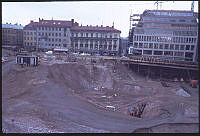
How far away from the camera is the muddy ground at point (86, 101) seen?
23.1 ft

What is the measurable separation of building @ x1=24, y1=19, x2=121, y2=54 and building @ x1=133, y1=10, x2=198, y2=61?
3006mm

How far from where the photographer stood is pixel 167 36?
2348 centimetres

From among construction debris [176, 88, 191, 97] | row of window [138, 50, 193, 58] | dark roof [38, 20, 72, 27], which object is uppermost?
dark roof [38, 20, 72, 27]

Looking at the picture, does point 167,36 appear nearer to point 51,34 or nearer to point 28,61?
point 51,34

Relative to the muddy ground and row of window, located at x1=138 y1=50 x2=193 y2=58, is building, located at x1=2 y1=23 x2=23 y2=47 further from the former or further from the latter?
row of window, located at x1=138 y1=50 x2=193 y2=58

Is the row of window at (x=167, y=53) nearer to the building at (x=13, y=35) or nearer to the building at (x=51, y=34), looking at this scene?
the building at (x=51, y=34)

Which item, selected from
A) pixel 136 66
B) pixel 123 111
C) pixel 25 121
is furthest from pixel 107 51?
pixel 25 121

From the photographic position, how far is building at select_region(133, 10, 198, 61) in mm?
23031

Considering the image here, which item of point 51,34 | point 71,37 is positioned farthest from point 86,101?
point 51,34

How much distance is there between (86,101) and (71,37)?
17557 millimetres

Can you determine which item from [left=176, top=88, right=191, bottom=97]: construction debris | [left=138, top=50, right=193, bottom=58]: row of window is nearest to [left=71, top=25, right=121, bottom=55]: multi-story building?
[left=138, top=50, right=193, bottom=58]: row of window

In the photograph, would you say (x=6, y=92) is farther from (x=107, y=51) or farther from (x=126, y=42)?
(x=126, y=42)

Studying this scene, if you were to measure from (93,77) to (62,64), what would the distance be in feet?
8.45

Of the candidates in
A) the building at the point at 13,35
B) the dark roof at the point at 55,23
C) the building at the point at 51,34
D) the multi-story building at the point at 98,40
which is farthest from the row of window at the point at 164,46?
the building at the point at 13,35
